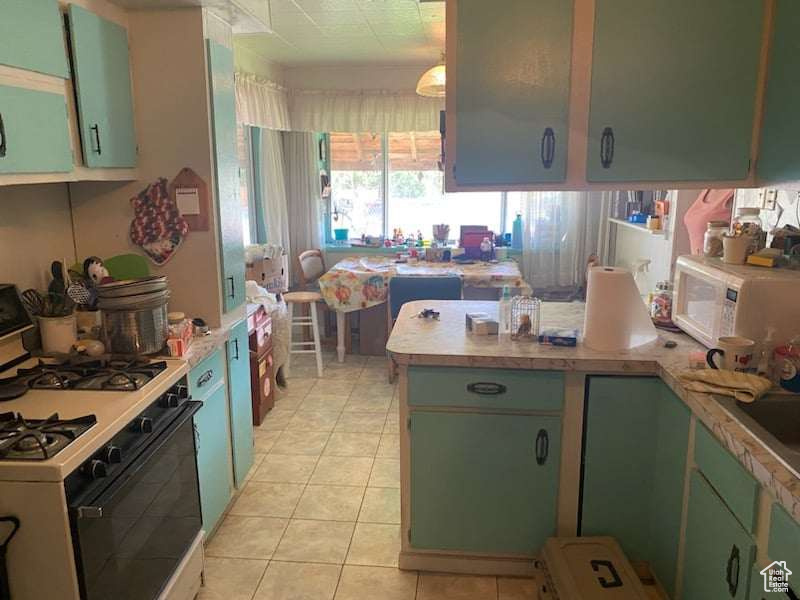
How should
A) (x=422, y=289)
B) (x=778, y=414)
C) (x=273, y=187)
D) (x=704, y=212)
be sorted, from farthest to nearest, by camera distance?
(x=273, y=187), (x=422, y=289), (x=704, y=212), (x=778, y=414)

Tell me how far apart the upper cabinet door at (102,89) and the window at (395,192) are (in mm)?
3534

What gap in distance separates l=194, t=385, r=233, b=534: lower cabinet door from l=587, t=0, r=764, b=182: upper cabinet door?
5.68 feet

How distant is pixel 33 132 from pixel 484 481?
6.06 ft

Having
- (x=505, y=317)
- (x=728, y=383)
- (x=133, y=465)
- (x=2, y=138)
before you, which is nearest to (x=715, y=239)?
(x=728, y=383)

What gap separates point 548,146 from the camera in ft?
7.00

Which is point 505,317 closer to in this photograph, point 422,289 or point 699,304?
point 699,304

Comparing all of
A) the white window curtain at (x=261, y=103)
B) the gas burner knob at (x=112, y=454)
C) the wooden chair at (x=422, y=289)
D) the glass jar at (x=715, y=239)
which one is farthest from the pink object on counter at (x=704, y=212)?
the white window curtain at (x=261, y=103)

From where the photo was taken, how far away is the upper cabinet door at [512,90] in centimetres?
207

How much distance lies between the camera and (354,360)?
16.0 ft

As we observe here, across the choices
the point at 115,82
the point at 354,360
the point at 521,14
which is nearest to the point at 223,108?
the point at 115,82

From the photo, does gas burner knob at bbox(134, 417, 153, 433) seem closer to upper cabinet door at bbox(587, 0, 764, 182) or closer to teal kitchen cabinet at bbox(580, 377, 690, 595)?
teal kitchen cabinet at bbox(580, 377, 690, 595)

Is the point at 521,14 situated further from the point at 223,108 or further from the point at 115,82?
the point at 115,82

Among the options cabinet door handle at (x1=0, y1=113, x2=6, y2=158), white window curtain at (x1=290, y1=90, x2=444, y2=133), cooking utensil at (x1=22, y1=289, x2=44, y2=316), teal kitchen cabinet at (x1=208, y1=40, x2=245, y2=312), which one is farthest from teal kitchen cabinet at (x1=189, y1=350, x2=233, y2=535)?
white window curtain at (x1=290, y1=90, x2=444, y2=133)

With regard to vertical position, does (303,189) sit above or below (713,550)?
above
